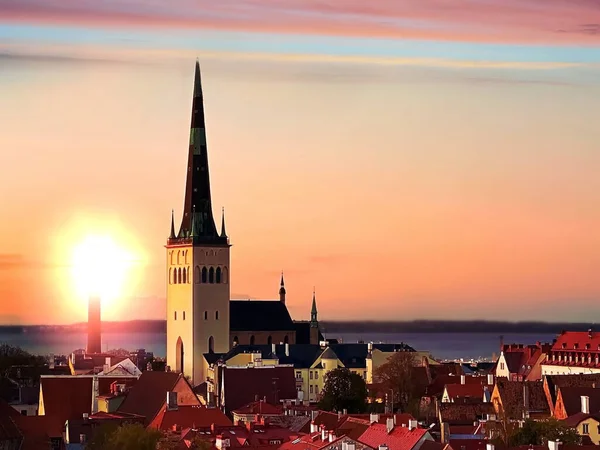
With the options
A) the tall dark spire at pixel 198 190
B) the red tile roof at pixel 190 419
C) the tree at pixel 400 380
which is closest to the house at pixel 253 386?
the tree at pixel 400 380

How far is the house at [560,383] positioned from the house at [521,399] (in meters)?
0.28

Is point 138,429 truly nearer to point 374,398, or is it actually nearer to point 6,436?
point 6,436

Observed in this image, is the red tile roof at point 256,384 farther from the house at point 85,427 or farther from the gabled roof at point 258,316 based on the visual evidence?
the gabled roof at point 258,316

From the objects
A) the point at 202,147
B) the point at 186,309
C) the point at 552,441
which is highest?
the point at 202,147

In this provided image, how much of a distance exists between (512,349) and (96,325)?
4933cm

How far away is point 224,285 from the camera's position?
13200cm

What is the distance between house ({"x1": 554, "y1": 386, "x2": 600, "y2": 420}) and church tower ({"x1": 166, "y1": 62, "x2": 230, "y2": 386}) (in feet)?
179

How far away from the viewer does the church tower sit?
129875 millimetres

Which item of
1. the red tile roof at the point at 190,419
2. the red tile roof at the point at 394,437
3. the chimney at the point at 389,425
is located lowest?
the red tile roof at the point at 394,437

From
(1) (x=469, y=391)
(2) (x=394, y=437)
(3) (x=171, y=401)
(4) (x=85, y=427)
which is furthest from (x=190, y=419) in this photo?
(2) (x=394, y=437)

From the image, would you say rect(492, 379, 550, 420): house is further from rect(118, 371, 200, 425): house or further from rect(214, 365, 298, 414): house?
rect(214, 365, 298, 414): house

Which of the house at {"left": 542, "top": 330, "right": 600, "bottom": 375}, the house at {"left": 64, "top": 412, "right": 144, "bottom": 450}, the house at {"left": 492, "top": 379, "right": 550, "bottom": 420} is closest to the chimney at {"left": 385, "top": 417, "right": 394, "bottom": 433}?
the house at {"left": 492, "top": 379, "right": 550, "bottom": 420}

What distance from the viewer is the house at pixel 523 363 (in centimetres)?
10900

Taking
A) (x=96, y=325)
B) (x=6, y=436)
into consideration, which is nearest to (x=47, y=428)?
(x=6, y=436)
